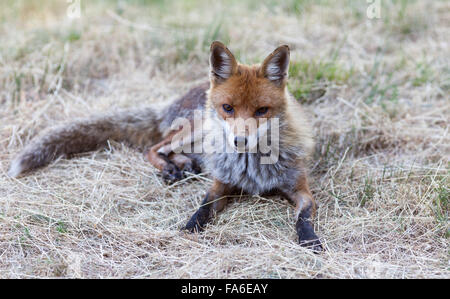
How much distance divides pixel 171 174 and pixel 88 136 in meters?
1.04

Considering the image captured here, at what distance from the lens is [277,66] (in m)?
3.54

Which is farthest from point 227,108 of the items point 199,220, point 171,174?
point 171,174

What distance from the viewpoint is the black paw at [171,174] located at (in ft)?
14.1

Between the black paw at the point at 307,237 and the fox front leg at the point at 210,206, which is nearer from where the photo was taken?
the black paw at the point at 307,237

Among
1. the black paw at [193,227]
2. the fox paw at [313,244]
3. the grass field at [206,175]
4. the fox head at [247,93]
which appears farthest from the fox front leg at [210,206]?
the fox paw at [313,244]

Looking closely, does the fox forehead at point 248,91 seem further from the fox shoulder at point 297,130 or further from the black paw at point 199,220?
the black paw at point 199,220

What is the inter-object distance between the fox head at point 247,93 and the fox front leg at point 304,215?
1.89ft

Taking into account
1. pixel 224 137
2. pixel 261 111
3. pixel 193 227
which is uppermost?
pixel 261 111

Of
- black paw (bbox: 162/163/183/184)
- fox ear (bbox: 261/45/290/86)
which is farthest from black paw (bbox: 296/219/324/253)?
black paw (bbox: 162/163/183/184)

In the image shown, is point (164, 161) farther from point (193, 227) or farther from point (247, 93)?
point (247, 93)

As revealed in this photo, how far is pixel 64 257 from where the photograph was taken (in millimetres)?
2945

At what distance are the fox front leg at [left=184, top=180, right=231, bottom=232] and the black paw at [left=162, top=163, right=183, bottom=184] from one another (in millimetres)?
547

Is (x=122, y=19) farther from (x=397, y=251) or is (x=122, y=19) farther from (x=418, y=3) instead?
(x=397, y=251)

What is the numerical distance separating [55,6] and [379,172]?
Result: 666 cm
